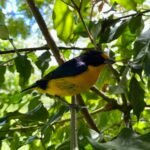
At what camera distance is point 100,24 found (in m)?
0.71

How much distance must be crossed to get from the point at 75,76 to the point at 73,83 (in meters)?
0.02

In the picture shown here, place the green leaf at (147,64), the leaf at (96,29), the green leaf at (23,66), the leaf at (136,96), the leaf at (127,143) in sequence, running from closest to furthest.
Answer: the leaf at (127,143) → the green leaf at (147,64) → the leaf at (136,96) → the leaf at (96,29) → the green leaf at (23,66)

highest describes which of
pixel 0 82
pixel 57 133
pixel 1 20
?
pixel 1 20

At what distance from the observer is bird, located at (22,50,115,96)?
717mm

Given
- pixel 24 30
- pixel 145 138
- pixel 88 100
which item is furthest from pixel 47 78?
pixel 24 30

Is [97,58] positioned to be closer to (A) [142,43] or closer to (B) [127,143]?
(A) [142,43]

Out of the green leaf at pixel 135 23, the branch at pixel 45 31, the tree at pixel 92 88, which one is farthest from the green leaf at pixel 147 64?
the branch at pixel 45 31

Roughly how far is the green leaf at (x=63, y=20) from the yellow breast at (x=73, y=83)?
136mm

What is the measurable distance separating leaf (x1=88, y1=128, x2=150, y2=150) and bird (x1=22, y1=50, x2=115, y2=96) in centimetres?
33

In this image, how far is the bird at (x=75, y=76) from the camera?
717 mm

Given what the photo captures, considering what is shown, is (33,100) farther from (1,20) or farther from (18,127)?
(1,20)

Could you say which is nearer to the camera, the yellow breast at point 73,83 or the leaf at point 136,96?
the leaf at point 136,96

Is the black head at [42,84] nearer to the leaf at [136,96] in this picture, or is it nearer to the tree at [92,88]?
the tree at [92,88]

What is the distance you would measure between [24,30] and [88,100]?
1.79 meters
